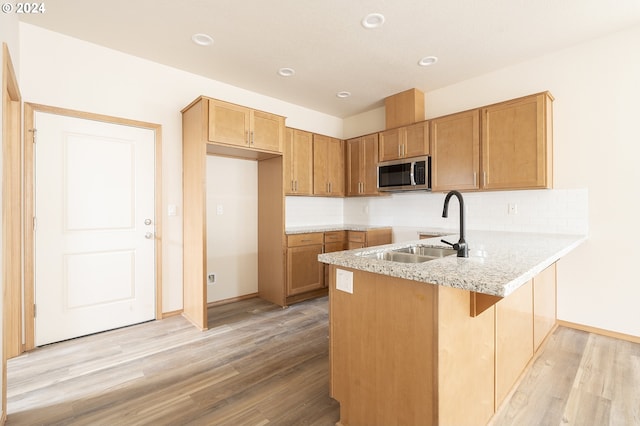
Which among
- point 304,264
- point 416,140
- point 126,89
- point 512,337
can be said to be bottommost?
point 512,337

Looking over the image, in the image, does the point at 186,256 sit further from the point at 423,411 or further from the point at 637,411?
the point at 637,411

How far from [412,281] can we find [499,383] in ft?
3.34

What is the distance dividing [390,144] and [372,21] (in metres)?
1.79

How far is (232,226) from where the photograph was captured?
12.7 ft

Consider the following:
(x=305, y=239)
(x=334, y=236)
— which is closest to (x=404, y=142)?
(x=334, y=236)

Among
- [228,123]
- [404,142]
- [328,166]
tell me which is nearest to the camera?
[228,123]

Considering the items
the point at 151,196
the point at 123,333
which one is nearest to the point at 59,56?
the point at 151,196

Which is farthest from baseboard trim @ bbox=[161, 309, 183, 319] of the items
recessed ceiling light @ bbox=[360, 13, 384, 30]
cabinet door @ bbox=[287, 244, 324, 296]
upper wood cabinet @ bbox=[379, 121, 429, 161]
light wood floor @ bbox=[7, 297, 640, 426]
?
recessed ceiling light @ bbox=[360, 13, 384, 30]

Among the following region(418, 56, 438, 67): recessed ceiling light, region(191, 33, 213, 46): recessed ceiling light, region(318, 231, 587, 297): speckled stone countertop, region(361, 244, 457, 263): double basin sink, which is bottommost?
region(361, 244, 457, 263): double basin sink

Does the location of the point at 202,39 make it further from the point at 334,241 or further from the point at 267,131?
the point at 334,241

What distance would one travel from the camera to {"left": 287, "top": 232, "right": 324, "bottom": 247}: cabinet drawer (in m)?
3.70

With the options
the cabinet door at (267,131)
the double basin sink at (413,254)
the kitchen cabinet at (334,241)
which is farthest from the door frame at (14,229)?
the kitchen cabinet at (334,241)

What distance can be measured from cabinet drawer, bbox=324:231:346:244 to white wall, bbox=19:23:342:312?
6.04 ft

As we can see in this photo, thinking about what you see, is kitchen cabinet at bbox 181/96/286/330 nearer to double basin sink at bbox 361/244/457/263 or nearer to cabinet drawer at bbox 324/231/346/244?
cabinet drawer at bbox 324/231/346/244
